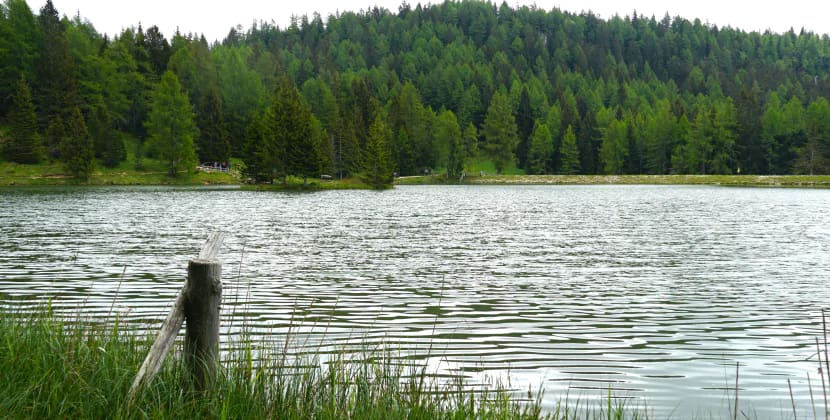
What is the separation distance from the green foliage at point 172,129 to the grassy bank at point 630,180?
39.0m

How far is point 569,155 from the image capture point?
140000 mm

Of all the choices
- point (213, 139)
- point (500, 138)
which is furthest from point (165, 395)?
point (500, 138)

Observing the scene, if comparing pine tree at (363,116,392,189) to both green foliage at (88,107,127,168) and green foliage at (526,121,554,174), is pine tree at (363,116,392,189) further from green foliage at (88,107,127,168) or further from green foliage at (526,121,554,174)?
green foliage at (526,121,554,174)

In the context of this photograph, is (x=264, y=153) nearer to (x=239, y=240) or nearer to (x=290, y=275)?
(x=239, y=240)

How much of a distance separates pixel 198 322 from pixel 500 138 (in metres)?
140

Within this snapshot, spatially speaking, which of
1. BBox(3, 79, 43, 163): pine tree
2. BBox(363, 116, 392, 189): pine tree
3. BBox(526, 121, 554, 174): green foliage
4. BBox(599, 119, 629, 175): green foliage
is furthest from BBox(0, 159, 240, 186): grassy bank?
BBox(599, 119, 629, 175): green foliage

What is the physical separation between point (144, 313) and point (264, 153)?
247 feet

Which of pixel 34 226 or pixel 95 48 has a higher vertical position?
pixel 95 48

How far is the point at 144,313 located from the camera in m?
13.2

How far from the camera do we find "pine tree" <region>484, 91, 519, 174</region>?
143500 millimetres

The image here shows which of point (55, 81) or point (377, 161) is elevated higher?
point (55, 81)

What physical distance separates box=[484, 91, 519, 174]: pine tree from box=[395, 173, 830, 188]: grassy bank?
1125cm

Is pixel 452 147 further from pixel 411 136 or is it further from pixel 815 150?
pixel 815 150

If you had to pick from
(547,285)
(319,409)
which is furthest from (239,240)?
(319,409)
